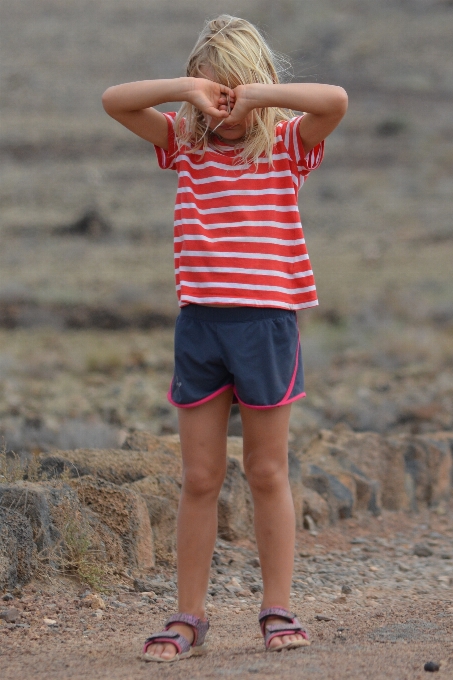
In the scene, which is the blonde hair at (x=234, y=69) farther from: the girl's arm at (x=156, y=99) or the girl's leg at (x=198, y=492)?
the girl's leg at (x=198, y=492)

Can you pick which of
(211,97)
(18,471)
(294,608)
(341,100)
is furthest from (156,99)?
(294,608)

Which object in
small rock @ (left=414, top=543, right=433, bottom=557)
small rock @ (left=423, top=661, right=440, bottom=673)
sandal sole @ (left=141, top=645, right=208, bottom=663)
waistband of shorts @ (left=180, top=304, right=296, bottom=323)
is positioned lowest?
small rock @ (left=414, top=543, right=433, bottom=557)

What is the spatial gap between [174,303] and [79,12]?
162 feet

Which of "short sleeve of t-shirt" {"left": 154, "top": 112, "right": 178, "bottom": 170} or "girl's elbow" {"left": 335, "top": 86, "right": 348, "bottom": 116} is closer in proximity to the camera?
"girl's elbow" {"left": 335, "top": 86, "right": 348, "bottom": 116}

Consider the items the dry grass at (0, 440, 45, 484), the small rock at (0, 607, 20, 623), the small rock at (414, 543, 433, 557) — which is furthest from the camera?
the small rock at (414, 543, 433, 557)

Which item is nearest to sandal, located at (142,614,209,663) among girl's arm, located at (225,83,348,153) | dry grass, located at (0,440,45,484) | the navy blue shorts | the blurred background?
the navy blue shorts

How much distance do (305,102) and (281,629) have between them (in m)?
1.71

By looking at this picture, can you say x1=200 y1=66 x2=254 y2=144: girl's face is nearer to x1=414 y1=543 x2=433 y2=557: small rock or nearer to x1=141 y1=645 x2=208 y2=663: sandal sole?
x1=141 y1=645 x2=208 y2=663: sandal sole

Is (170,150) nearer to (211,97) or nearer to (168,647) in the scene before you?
(211,97)

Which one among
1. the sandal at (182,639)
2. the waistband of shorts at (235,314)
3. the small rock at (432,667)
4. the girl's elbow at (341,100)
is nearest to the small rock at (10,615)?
the sandal at (182,639)

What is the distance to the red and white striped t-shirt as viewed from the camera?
3.33 meters

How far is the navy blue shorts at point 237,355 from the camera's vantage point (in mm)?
3326

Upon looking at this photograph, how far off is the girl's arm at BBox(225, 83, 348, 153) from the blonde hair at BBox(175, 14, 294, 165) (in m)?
0.10

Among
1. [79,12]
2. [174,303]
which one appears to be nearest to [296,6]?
A: [79,12]
